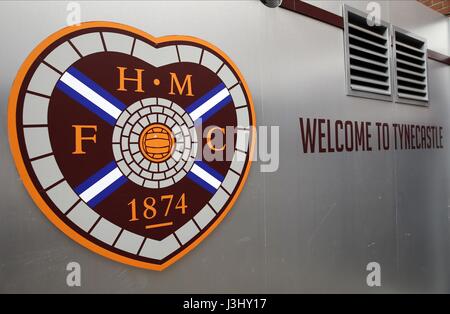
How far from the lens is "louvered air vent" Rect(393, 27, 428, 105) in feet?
6.86

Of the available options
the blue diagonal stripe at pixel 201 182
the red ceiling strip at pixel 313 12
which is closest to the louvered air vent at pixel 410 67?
the red ceiling strip at pixel 313 12

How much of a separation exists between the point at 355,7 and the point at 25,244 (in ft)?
5.88

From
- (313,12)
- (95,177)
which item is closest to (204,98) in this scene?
(95,177)

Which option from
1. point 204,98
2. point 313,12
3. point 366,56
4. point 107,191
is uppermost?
point 313,12

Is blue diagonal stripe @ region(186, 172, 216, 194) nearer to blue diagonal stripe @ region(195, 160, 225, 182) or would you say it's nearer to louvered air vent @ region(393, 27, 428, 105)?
blue diagonal stripe @ region(195, 160, 225, 182)

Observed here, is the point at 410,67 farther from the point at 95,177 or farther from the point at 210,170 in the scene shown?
the point at 95,177

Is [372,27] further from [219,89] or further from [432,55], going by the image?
[219,89]

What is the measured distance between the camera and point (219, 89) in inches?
52.5

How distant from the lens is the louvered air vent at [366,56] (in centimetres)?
180

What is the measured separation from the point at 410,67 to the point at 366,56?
480 mm

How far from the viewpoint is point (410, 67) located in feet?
7.17

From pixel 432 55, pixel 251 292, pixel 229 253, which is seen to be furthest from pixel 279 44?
pixel 432 55

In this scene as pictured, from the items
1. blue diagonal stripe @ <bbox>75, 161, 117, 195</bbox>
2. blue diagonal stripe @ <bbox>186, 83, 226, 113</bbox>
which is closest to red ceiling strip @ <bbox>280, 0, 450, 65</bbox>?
blue diagonal stripe @ <bbox>186, 83, 226, 113</bbox>

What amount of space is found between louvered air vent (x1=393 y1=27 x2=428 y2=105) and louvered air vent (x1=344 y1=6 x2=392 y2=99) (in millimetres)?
121
